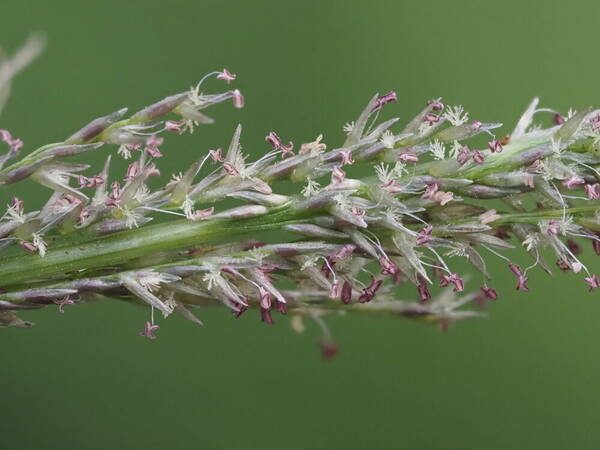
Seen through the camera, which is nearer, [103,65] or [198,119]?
[198,119]

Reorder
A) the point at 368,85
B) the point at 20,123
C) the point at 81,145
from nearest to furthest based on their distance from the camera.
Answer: the point at 81,145 < the point at 20,123 < the point at 368,85

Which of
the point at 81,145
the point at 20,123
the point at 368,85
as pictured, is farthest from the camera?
the point at 368,85

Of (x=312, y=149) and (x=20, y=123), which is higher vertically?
(x=312, y=149)

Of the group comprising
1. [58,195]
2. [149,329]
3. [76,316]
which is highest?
[58,195]

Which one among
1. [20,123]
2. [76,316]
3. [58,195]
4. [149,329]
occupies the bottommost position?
[76,316]

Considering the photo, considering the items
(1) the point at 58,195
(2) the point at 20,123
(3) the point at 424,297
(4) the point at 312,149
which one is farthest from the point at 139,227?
(2) the point at 20,123

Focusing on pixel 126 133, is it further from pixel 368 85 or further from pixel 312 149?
pixel 368 85

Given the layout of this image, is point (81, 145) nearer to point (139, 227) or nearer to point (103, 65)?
point (139, 227)

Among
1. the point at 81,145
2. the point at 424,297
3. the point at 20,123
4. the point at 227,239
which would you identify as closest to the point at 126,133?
the point at 81,145

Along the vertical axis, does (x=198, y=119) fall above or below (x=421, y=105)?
above
